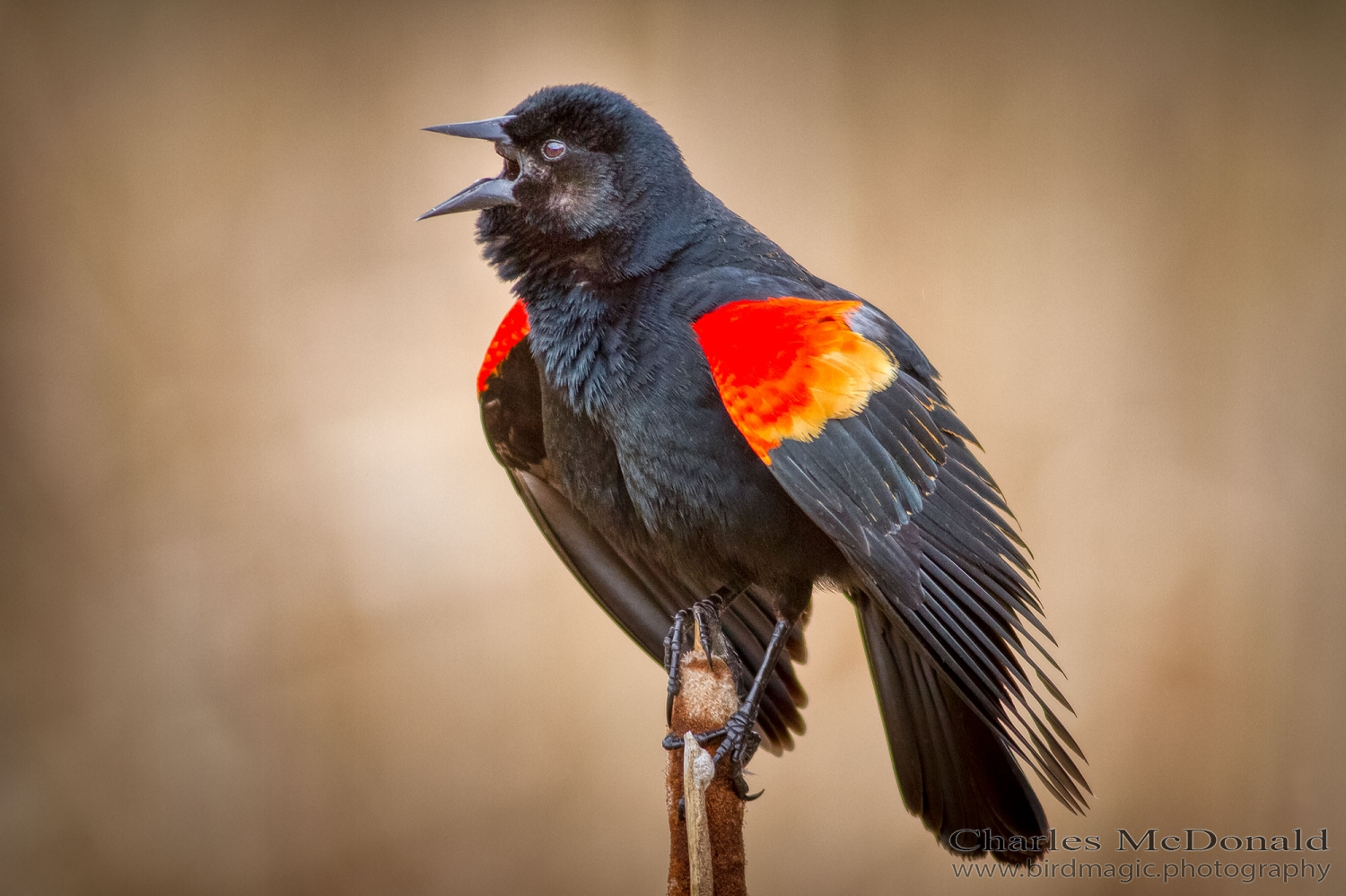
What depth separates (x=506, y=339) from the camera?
4.88ft

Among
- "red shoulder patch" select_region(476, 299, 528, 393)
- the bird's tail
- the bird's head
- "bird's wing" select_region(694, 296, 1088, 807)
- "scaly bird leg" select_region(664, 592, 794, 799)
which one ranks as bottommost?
the bird's tail

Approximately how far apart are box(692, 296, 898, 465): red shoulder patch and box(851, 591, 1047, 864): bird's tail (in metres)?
0.31

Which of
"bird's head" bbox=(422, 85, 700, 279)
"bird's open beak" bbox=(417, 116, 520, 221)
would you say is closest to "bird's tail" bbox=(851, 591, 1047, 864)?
"bird's head" bbox=(422, 85, 700, 279)

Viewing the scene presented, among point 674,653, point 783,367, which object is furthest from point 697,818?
point 783,367

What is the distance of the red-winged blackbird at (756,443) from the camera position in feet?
3.87

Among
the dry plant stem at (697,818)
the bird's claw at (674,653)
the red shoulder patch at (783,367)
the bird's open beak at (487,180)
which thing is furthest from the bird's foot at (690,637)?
the bird's open beak at (487,180)

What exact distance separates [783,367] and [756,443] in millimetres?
91

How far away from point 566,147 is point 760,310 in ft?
1.15

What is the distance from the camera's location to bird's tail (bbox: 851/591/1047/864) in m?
1.35

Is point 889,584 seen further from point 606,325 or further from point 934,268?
point 934,268

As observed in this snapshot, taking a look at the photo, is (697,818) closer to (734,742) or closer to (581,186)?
(734,742)

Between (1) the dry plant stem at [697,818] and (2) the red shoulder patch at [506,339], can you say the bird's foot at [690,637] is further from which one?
(2) the red shoulder patch at [506,339]

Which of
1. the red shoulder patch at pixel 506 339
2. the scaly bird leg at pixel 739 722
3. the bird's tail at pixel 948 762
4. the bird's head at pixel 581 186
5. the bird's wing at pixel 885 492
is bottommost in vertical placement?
the bird's tail at pixel 948 762

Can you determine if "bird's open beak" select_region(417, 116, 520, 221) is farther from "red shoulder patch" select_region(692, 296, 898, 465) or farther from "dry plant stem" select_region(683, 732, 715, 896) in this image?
"dry plant stem" select_region(683, 732, 715, 896)
